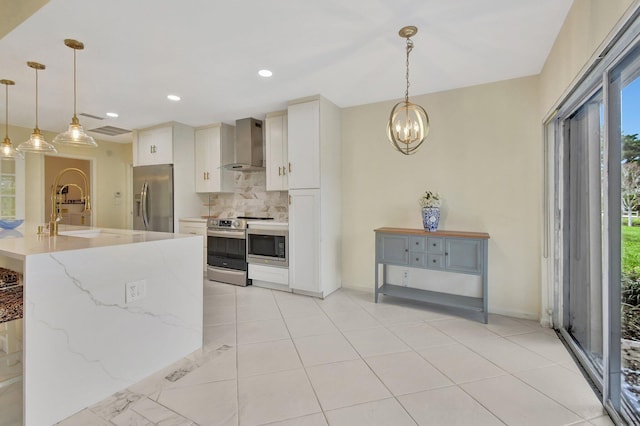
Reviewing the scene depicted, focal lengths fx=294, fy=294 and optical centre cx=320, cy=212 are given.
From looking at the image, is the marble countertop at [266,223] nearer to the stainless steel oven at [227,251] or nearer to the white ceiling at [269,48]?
the stainless steel oven at [227,251]

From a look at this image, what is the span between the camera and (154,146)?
4.77 metres

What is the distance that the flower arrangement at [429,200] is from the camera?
10.4 feet

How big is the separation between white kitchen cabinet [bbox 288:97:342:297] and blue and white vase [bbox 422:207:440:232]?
1156 mm

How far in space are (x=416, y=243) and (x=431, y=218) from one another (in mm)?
311

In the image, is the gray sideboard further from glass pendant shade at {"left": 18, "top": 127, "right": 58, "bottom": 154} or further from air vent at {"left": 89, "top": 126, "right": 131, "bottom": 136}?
air vent at {"left": 89, "top": 126, "right": 131, "bottom": 136}

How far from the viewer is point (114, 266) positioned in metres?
1.78

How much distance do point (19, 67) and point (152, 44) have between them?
1.46 meters

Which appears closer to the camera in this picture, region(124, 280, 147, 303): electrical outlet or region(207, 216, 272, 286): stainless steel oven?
region(124, 280, 147, 303): electrical outlet

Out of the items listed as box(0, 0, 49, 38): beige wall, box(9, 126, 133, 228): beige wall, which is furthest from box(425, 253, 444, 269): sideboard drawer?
box(9, 126, 133, 228): beige wall

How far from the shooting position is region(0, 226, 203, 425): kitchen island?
1.45 meters

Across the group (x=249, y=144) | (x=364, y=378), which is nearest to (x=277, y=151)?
(x=249, y=144)

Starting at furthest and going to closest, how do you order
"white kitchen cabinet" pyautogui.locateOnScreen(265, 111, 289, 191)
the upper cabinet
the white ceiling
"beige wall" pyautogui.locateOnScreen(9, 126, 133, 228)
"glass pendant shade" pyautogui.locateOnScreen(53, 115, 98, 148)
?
"beige wall" pyautogui.locateOnScreen(9, 126, 133, 228) → "white kitchen cabinet" pyautogui.locateOnScreen(265, 111, 289, 191) → the upper cabinet → "glass pendant shade" pyautogui.locateOnScreen(53, 115, 98, 148) → the white ceiling

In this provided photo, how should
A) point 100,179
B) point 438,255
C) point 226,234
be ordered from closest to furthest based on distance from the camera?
point 438,255 < point 226,234 < point 100,179

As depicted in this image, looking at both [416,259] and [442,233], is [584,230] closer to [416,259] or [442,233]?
[442,233]
